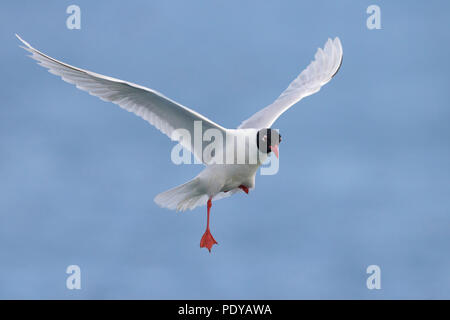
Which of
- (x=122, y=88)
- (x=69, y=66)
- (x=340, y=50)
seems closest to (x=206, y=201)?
(x=122, y=88)

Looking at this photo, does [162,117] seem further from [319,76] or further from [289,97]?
[319,76]

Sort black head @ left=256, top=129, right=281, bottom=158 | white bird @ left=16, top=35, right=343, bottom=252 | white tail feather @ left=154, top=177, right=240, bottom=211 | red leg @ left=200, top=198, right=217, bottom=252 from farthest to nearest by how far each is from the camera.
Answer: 1. red leg @ left=200, top=198, right=217, bottom=252
2. white tail feather @ left=154, top=177, right=240, bottom=211
3. white bird @ left=16, top=35, right=343, bottom=252
4. black head @ left=256, top=129, right=281, bottom=158

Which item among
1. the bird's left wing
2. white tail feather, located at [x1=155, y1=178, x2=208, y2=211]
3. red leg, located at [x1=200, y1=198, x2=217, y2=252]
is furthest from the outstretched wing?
red leg, located at [x1=200, y1=198, x2=217, y2=252]

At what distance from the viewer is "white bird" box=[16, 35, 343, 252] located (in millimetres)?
13133

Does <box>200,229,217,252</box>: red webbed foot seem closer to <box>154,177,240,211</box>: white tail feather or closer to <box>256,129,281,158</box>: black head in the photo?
<box>154,177,240,211</box>: white tail feather

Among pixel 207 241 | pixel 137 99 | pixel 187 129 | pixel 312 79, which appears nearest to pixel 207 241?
pixel 207 241

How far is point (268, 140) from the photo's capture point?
1308cm

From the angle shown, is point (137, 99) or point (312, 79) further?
point (312, 79)

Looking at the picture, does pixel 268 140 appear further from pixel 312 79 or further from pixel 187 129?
pixel 312 79

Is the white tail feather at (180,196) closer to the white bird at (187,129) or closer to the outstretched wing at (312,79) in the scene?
the white bird at (187,129)

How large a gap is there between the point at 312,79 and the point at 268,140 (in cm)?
446

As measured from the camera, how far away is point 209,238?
1501cm

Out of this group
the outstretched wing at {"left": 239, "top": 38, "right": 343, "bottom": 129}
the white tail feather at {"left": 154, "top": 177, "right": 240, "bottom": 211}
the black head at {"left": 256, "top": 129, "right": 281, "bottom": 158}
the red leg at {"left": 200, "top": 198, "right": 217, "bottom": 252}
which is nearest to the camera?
the black head at {"left": 256, "top": 129, "right": 281, "bottom": 158}

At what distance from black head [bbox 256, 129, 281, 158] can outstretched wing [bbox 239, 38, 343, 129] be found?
2365 mm
